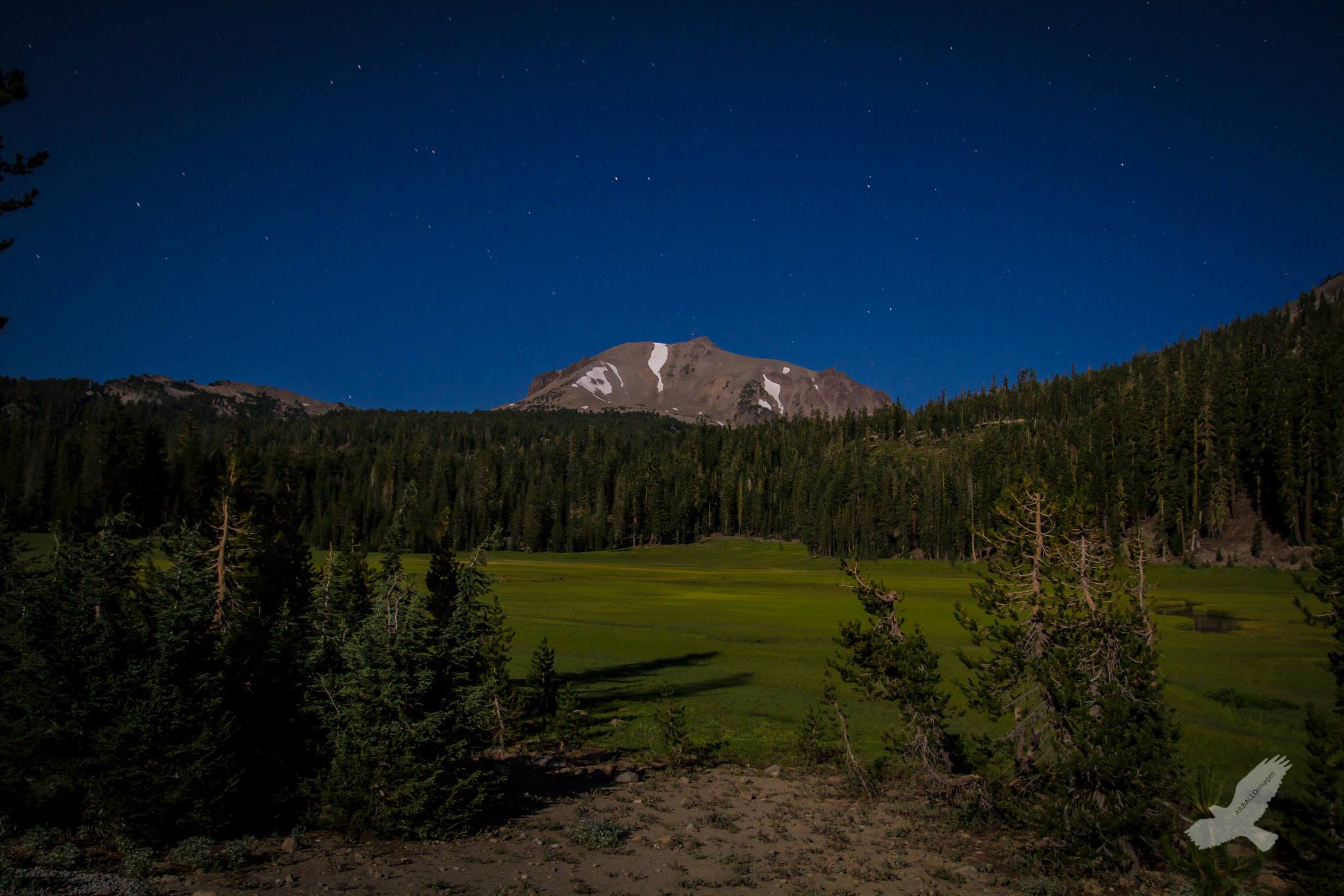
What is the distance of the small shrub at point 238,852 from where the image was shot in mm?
11203

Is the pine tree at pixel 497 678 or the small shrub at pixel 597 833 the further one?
the pine tree at pixel 497 678

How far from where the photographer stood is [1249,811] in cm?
605

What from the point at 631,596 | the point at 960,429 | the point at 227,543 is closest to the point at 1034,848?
the point at 227,543

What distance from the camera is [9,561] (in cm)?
1641

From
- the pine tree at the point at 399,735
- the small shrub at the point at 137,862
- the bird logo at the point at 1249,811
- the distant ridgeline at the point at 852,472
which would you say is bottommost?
the small shrub at the point at 137,862

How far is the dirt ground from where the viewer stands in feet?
36.5

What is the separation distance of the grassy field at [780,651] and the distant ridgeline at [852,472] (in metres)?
8.36

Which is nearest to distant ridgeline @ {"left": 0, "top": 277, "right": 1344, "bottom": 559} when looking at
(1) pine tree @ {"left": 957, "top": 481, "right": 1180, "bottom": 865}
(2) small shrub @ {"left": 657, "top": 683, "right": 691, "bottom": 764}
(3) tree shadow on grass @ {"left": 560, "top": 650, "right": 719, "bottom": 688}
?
(1) pine tree @ {"left": 957, "top": 481, "right": 1180, "bottom": 865}

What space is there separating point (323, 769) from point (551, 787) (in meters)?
5.71

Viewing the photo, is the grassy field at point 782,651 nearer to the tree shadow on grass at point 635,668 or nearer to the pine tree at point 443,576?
the tree shadow on grass at point 635,668

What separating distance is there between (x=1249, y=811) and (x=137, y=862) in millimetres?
Answer: 14551

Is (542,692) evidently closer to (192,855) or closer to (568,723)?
(568,723)

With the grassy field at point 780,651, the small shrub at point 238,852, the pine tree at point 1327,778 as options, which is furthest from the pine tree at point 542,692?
the pine tree at point 1327,778

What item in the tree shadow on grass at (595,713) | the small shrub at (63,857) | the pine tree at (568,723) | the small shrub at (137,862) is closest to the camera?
the small shrub at (137,862)
